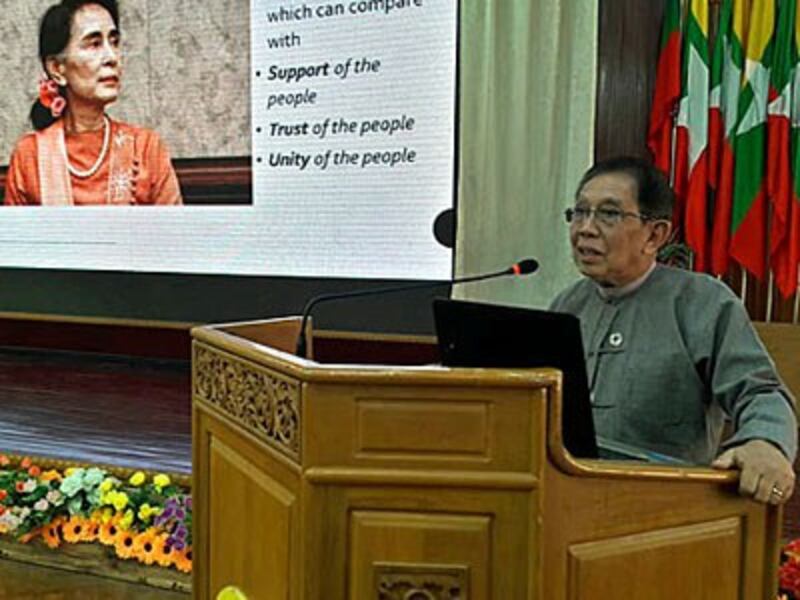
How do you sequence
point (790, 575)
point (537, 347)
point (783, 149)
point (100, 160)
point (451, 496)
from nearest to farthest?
point (451, 496), point (537, 347), point (790, 575), point (783, 149), point (100, 160)

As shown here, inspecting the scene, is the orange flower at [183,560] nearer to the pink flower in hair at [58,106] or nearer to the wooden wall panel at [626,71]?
the wooden wall panel at [626,71]

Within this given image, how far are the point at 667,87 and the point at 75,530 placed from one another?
8.77 ft

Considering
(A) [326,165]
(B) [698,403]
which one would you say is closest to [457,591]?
(B) [698,403]

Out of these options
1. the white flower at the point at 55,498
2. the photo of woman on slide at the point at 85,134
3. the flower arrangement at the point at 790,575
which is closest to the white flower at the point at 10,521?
the white flower at the point at 55,498

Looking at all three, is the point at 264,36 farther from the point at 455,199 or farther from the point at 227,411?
the point at 227,411

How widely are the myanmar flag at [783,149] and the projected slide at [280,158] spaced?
4.33 feet

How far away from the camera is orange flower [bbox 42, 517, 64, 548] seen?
2.67 meters

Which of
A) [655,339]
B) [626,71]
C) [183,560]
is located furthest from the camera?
[626,71]

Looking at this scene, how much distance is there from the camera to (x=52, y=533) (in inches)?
106

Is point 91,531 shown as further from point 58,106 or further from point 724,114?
point 58,106

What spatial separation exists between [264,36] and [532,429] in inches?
142

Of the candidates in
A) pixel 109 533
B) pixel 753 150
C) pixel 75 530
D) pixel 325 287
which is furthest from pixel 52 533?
pixel 753 150

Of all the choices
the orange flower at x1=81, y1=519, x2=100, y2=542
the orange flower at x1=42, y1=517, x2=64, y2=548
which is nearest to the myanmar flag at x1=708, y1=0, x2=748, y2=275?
the orange flower at x1=81, y1=519, x2=100, y2=542

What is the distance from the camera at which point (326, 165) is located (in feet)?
13.7
